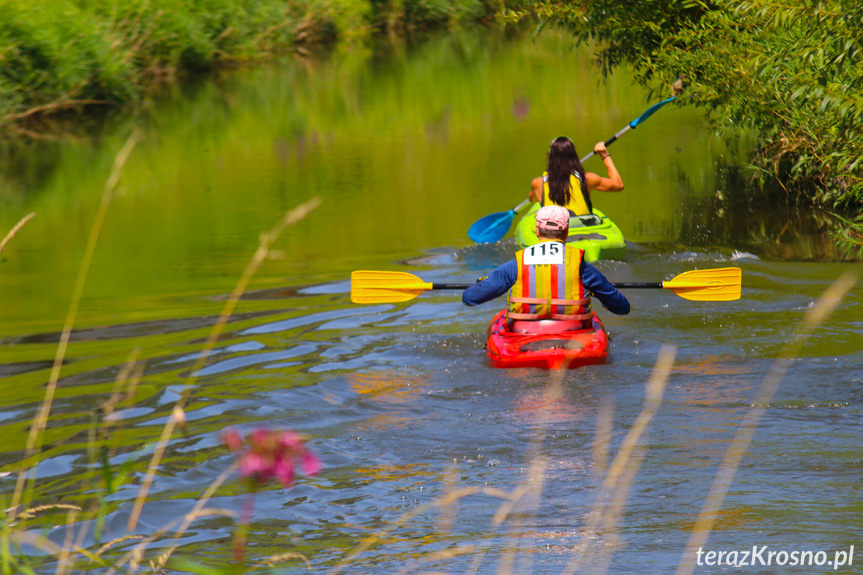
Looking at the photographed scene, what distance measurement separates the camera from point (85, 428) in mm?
5684

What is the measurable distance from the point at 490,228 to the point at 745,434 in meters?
5.35

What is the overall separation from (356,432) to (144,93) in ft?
67.3

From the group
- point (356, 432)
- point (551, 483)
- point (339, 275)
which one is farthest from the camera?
point (339, 275)

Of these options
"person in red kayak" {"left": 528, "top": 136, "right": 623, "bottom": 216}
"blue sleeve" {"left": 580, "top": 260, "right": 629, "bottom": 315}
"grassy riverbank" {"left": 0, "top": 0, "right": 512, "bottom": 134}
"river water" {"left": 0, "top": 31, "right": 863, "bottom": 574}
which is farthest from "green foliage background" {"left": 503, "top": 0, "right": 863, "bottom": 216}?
"grassy riverbank" {"left": 0, "top": 0, "right": 512, "bottom": 134}

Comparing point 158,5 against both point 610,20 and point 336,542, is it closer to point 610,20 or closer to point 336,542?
point 610,20

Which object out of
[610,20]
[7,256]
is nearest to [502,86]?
[610,20]

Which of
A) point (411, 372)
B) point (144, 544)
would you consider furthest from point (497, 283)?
point (144, 544)

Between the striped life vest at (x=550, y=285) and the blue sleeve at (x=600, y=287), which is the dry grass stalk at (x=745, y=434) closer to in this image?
the blue sleeve at (x=600, y=287)

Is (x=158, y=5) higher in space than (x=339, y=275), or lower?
higher

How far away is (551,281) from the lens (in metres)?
6.01

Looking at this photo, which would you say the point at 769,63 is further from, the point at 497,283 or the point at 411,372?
the point at 411,372

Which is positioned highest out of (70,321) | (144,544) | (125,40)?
(125,40)

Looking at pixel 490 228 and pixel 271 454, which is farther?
pixel 490 228

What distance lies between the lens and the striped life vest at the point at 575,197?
349 inches
